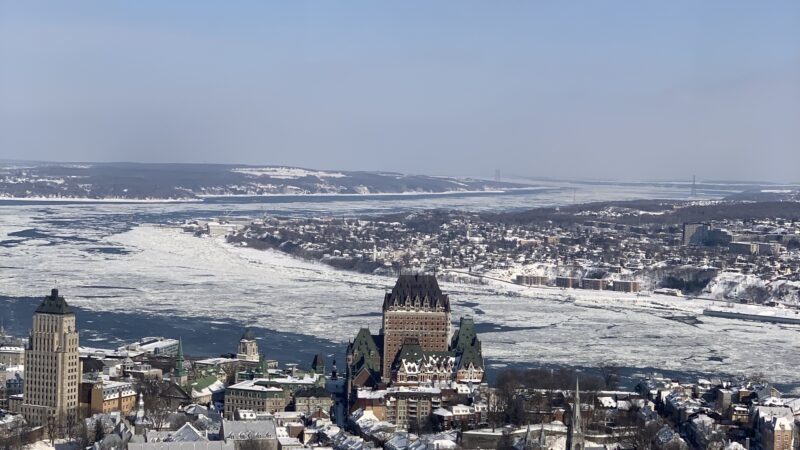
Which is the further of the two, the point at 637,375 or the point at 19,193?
the point at 19,193

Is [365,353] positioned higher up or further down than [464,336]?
further down

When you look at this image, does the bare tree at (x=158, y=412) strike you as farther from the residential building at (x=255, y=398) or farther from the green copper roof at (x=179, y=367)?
the green copper roof at (x=179, y=367)

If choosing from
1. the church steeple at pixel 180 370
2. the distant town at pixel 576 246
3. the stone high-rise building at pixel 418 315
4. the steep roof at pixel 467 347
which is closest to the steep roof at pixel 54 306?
the church steeple at pixel 180 370

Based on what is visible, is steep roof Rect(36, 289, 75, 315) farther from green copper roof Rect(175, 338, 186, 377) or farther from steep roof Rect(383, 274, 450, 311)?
steep roof Rect(383, 274, 450, 311)

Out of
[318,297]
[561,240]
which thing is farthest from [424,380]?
[561,240]

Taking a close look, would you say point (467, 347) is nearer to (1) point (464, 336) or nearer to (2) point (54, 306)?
(1) point (464, 336)

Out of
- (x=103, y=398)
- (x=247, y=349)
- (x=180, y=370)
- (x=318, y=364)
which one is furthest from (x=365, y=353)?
(x=103, y=398)

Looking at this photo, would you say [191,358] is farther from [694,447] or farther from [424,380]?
[694,447]
